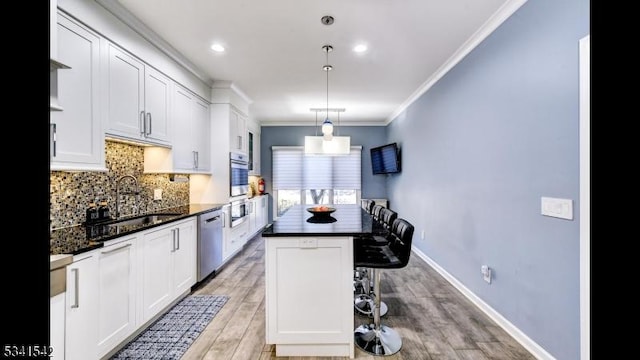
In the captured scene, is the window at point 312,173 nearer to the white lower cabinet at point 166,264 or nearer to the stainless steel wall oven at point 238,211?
the stainless steel wall oven at point 238,211

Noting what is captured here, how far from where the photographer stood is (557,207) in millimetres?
1854

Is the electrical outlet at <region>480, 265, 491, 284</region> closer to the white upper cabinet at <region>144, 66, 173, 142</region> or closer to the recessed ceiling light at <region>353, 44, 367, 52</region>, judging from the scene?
the recessed ceiling light at <region>353, 44, 367, 52</region>

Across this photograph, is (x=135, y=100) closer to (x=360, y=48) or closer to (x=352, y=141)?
(x=360, y=48)

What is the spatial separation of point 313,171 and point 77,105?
5.20 m

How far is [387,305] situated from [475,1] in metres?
2.76

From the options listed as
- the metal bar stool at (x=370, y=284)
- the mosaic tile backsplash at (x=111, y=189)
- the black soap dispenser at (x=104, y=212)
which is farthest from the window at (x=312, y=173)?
the black soap dispenser at (x=104, y=212)

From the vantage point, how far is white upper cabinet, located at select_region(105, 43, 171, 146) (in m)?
2.30

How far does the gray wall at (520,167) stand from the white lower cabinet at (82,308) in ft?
9.47

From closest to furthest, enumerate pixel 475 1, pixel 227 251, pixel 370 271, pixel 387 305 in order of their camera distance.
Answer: pixel 475 1
pixel 387 305
pixel 370 271
pixel 227 251
